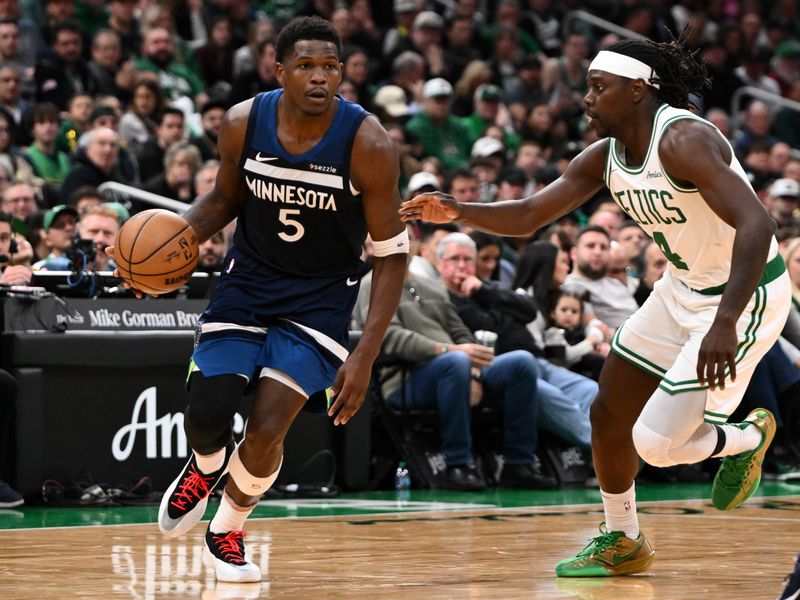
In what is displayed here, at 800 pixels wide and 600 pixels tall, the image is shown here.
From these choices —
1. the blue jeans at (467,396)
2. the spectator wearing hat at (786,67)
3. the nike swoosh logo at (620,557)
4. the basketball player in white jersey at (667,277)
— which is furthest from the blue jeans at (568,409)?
the spectator wearing hat at (786,67)

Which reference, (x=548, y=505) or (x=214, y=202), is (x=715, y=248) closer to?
(x=214, y=202)

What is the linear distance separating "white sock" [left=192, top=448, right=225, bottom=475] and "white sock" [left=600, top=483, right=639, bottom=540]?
141 cm

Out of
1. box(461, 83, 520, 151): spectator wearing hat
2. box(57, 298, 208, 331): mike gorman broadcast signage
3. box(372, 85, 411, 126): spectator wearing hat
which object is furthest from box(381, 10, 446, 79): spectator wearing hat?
box(57, 298, 208, 331): mike gorman broadcast signage

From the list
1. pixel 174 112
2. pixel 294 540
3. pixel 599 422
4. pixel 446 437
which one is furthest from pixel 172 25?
pixel 599 422

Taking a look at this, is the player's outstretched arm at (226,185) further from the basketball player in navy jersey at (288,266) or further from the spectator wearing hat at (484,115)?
the spectator wearing hat at (484,115)

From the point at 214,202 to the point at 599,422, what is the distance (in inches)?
63.5

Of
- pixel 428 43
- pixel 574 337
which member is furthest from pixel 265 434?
pixel 428 43

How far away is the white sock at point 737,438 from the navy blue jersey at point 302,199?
1.47 m

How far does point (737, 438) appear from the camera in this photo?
523 cm

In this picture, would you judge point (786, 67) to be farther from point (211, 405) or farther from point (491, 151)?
point (211, 405)

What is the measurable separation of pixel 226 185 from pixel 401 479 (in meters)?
3.98

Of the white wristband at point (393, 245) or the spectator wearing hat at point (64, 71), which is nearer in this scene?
the white wristband at point (393, 245)

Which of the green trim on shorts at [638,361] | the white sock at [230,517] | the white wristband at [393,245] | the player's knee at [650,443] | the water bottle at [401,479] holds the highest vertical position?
the white wristband at [393,245]

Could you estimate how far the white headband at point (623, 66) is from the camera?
5180mm
